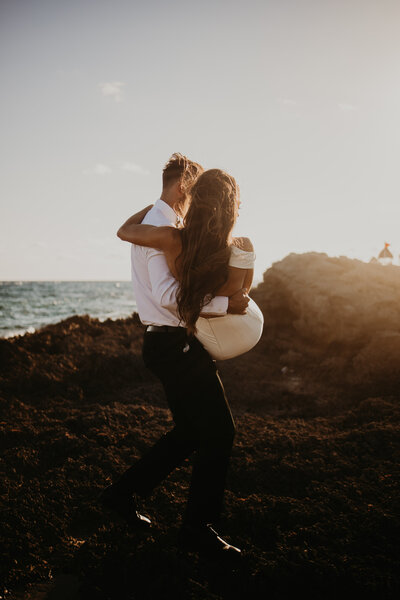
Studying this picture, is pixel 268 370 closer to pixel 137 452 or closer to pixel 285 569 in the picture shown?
pixel 137 452

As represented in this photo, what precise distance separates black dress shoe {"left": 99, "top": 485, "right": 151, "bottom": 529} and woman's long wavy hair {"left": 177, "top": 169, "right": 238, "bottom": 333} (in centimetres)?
142

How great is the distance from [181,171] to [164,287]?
2.97ft

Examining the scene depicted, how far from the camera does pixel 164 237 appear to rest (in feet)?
6.95

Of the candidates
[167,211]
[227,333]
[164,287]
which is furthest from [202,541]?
[167,211]

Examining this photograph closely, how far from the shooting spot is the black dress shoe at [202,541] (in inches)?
89.8

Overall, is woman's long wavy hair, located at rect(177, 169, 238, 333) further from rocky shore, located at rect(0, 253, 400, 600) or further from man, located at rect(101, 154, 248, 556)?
rocky shore, located at rect(0, 253, 400, 600)

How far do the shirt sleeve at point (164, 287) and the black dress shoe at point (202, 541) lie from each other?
56.1 inches

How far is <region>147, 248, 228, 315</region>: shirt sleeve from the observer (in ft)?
6.87

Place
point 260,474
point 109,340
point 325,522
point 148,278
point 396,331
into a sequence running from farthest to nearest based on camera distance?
point 109,340
point 396,331
point 260,474
point 325,522
point 148,278

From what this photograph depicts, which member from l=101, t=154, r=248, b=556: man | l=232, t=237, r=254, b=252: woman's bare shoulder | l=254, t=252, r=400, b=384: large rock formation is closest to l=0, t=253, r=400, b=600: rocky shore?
l=254, t=252, r=400, b=384: large rock formation

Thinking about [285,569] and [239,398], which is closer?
[285,569]

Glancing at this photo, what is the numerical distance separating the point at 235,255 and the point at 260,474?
229cm

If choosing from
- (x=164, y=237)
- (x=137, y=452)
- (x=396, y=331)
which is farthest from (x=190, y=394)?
(x=396, y=331)

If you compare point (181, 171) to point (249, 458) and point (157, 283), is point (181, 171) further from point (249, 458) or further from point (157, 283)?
point (249, 458)
